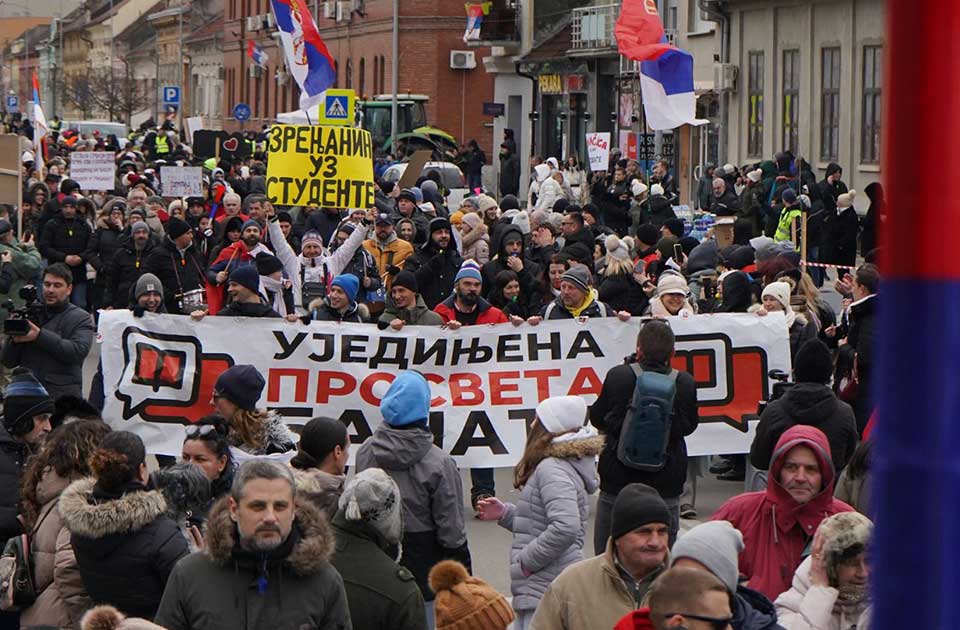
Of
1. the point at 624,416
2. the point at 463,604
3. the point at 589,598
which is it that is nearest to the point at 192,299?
the point at 624,416

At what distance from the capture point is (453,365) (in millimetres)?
10672

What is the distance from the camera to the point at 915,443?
3.15 feet

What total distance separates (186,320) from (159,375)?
0.38 meters

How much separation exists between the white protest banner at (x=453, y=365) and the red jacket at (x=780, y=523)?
16.3 ft

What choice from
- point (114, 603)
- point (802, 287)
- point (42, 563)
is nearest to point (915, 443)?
point (114, 603)

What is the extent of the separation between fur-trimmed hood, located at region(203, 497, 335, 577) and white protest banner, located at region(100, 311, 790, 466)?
584cm

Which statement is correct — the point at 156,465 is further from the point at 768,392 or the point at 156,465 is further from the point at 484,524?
the point at 768,392

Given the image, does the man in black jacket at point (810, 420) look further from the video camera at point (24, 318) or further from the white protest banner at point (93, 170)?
the white protest banner at point (93, 170)

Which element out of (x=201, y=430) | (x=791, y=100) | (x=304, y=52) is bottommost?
(x=201, y=430)

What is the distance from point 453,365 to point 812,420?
12.3 ft

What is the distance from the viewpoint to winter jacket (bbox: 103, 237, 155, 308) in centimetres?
1565

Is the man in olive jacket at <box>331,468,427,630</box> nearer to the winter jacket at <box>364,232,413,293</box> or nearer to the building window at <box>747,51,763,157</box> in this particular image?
the winter jacket at <box>364,232,413,293</box>

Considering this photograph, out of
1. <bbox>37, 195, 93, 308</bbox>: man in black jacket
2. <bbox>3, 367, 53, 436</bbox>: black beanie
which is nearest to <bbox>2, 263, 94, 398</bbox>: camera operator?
<bbox>3, 367, 53, 436</bbox>: black beanie

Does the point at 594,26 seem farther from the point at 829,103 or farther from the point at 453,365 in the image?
the point at 453,365
